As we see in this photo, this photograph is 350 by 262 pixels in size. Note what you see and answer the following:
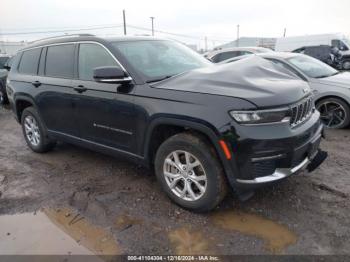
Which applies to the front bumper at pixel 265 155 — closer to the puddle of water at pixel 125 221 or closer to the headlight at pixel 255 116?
the headlight at pixel 255 116

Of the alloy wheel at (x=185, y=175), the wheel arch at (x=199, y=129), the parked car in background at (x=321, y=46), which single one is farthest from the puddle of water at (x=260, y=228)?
the parked car in background at (x=321, y=46)

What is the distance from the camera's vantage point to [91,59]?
3908 mm

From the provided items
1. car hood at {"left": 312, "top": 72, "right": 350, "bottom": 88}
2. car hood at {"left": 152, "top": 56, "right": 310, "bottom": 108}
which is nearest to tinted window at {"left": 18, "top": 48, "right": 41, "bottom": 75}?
car hood at {"left": 152, "top": 56, "right": 310, "bottom": 108}

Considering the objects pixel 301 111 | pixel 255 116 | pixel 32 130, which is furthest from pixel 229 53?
pixel 255 116

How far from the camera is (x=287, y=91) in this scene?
9.57ft

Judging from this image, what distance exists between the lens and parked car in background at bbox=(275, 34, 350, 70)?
16.1 meters

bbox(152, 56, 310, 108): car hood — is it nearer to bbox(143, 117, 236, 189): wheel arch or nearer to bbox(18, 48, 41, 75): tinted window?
bbox(143, 117, 236, 189): wheel arch

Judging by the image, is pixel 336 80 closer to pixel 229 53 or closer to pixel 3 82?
pixel 229 53

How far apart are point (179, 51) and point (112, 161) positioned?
1945mm

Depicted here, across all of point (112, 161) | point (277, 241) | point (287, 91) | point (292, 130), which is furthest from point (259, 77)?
point (112, 161)

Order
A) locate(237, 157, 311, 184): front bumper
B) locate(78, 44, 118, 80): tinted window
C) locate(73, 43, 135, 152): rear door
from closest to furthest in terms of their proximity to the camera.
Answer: locate(237, 157, 311, 184): front bumper < locate(73, 43, 135, 152): rear door < locate(78, 44, 118, 80): tinted window

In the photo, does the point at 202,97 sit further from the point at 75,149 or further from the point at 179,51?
the point at 75,149

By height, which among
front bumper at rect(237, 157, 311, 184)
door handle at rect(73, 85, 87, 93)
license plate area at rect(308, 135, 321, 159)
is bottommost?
front bumper at rect(237, 157, 311, 184)

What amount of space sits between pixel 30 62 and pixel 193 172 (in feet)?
11.8
